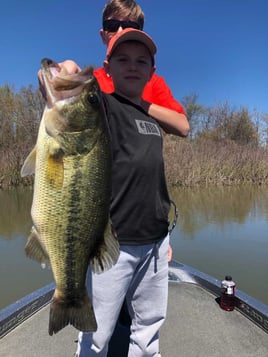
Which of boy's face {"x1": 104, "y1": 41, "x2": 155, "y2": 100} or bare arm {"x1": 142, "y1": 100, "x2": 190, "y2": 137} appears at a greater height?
boy's face {"x1": 104, "y1": 41, "x2": 155, "y2": 100}

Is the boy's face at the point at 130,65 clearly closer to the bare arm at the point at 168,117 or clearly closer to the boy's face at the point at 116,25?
the bare arm at the point at 168,117

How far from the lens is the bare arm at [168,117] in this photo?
82.9 inches

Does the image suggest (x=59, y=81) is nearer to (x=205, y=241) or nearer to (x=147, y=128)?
(x=147, y=128)

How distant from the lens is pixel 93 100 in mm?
1475

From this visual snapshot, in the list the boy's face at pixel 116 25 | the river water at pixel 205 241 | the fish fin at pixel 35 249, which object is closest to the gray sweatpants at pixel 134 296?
the fish fin at pixel 35 249

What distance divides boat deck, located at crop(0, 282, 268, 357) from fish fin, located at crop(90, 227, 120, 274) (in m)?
1.32

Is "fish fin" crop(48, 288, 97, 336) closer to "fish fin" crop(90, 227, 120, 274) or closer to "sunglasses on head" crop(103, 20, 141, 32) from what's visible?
"fish fin" crop(90, 227, 120, 274)

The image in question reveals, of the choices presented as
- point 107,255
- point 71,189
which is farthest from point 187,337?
point 71,189

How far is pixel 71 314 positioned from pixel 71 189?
0.59m

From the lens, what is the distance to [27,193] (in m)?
13.2

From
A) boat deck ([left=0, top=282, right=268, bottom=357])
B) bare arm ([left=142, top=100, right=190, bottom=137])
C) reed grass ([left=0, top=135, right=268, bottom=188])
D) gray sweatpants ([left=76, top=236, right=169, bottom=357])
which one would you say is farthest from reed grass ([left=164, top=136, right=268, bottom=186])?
gray sweatpants ([left=76, top=236, right=169, bottom=357])

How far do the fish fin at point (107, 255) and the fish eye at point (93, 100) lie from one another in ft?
1.89

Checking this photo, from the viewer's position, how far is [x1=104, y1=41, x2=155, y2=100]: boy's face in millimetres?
1947

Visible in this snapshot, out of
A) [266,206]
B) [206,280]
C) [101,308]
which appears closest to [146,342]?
[101,308]
